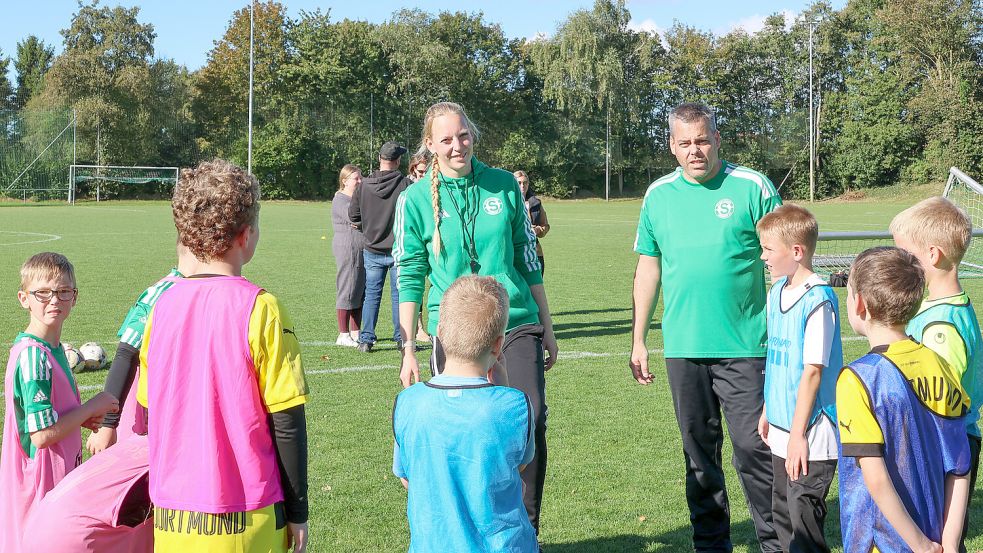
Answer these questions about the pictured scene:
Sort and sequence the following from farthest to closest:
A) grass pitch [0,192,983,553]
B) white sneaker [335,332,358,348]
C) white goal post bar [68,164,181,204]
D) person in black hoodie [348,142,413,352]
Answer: white goal post bar [68,164,181,204]
white sneaker [335,332,358,348]
person in black hoodie [348,142,413,352]
grass pitch [0,192,983,553]

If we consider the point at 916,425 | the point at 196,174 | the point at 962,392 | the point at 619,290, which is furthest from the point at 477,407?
the point at 619,290

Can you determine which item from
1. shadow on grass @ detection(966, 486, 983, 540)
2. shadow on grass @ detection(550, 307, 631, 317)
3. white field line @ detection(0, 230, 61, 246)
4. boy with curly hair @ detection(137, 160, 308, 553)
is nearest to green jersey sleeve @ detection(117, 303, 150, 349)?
boy with curly hair @ detection(137, 160, 308, 553)

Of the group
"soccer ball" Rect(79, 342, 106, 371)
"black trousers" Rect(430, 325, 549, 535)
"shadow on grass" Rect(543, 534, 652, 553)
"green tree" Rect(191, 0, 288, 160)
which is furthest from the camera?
"green tree" Rect(191, 0, 288, 160)

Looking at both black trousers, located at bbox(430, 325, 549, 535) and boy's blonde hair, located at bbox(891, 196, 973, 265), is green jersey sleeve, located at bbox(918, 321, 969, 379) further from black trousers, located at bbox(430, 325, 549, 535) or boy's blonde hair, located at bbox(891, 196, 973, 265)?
black trousers, located at bbox(430, 325, 549, 535)

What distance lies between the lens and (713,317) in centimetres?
396

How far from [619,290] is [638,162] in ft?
155

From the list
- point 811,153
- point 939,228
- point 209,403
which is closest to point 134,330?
point 209,403

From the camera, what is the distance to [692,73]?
61.0 m

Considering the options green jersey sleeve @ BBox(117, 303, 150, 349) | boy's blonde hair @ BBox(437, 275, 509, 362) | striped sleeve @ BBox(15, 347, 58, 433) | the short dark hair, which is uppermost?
the short dark hair

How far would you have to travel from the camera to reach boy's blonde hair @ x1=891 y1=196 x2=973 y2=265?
10.3ft

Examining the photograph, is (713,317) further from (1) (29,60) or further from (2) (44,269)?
(1) (29,60)

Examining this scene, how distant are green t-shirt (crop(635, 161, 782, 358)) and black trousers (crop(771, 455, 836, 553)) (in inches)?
22.8

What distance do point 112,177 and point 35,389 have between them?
5007 centimetres

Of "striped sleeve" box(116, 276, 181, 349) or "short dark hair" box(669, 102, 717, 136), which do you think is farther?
"short dark hair" box(669, 102, 717, 136)
